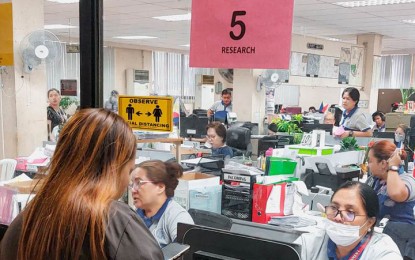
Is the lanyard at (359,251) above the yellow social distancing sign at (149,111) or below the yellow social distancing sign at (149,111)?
below

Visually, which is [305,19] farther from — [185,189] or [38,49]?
[185,189]

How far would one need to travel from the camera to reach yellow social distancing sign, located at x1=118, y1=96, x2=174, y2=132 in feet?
5.93

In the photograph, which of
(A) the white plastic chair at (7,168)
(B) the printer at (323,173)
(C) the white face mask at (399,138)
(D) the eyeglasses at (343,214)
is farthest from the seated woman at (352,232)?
(C) the white face mask at (399,138)

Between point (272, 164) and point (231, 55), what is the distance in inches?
64.1

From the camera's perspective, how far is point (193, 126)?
6.86 meters

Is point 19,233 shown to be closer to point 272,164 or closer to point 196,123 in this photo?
point 272,164

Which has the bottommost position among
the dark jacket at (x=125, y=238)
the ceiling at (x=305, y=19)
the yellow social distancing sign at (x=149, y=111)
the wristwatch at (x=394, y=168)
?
the wristwatch at (x=394, y=168)

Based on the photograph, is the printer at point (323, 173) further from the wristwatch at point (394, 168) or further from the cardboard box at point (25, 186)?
the cardboard box at point (25, 186)

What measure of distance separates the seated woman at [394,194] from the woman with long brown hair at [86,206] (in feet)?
6.30

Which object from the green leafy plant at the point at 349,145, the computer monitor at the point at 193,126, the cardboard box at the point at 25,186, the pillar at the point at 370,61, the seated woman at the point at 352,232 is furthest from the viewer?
the pillar at the point at 370,61

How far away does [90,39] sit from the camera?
163 centimetres

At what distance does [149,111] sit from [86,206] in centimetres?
91

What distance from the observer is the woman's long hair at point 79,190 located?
92cm

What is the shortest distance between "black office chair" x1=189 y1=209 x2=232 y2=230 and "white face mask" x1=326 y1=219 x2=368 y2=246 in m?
0.45
